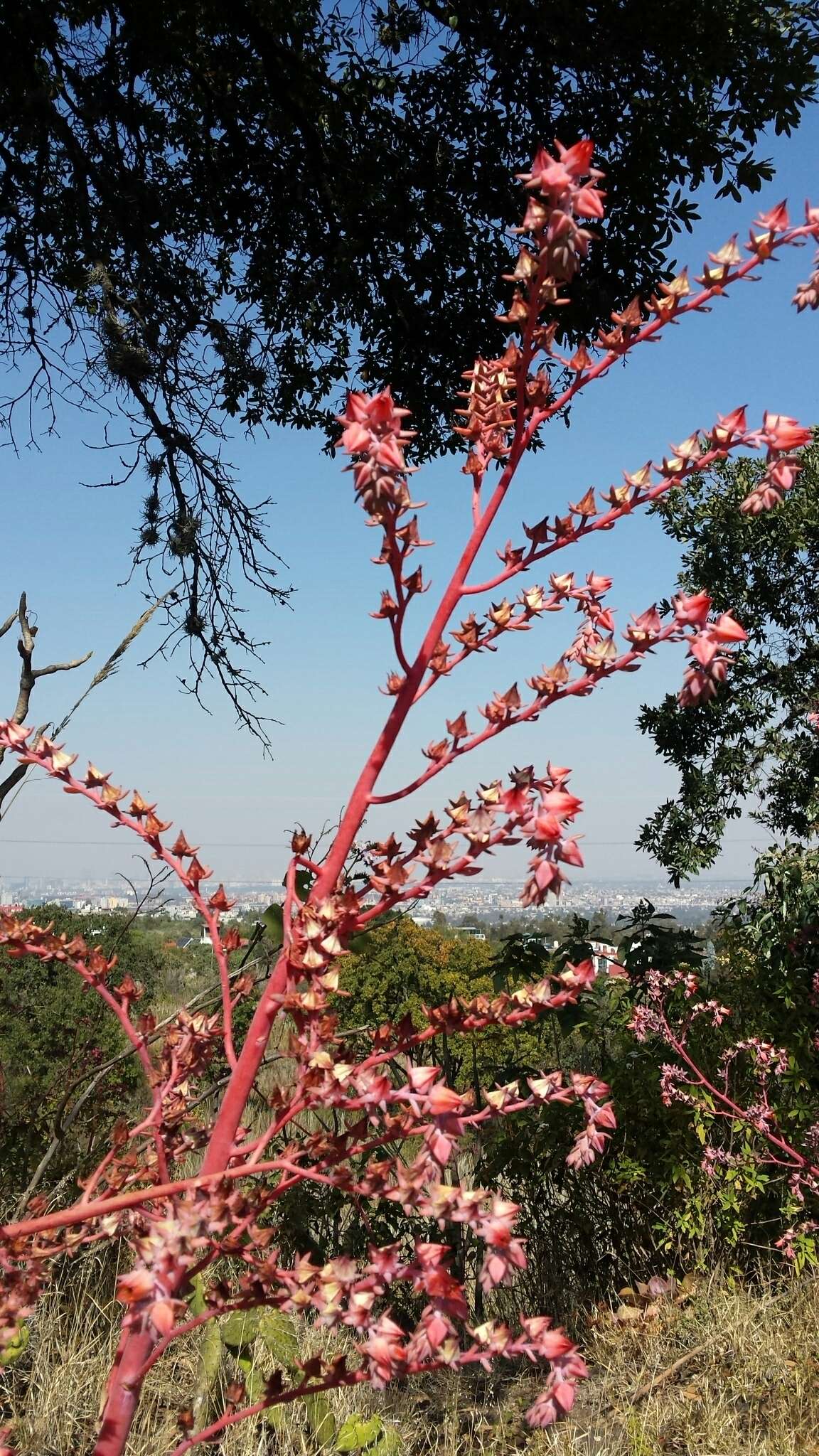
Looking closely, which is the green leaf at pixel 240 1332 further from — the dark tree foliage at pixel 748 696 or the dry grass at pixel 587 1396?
the dark tree foliage at pixel 748 696

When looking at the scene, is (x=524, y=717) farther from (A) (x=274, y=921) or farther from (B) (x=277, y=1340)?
(B) (x=277, y=1340)

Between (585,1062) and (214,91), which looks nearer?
(214,91)

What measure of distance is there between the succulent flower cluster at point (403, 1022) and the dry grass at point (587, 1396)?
1.23 metres

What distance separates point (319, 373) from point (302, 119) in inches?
39.0

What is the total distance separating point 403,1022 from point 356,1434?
Answer: 1161 millimetres

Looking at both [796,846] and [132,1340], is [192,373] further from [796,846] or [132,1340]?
[132,1340]

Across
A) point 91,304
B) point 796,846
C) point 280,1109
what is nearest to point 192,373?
point 91,304

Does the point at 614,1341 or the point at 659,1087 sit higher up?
the point at 659,1087

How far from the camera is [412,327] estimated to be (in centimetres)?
373

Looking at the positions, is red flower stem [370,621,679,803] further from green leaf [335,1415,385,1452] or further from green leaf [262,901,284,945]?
green leaf [335,1415,385,1452]

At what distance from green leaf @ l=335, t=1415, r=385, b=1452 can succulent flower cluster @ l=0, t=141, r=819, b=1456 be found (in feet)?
2.65

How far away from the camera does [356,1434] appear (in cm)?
158

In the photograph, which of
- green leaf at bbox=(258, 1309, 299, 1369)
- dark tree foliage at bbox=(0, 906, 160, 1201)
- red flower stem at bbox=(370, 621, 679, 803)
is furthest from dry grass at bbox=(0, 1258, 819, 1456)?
Answer: red flower stem at bbox=(370, 621, 679, 803)

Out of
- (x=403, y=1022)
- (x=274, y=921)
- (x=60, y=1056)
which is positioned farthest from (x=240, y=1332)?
(x=60, y=1056)
